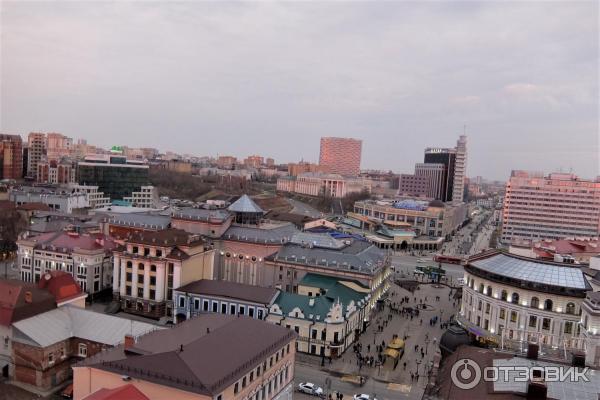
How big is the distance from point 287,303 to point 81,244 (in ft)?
96.7

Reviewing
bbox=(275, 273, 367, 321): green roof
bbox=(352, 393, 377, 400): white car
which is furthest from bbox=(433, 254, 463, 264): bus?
bbox=(352, 393, 377, 400): white car

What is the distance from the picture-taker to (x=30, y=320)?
134 feet

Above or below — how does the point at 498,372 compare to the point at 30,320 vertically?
above

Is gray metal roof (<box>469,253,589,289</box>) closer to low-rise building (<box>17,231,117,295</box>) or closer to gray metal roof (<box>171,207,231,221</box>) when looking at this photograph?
gray metal roof (<box>171,207,231,221</box>)

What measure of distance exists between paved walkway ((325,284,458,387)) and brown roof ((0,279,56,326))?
86.9ft

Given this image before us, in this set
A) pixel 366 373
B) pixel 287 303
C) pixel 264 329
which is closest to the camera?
pixel 264 329

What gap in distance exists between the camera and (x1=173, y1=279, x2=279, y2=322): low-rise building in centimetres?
5138

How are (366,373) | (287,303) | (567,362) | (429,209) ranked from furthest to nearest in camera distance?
(429,209) < (287,303) < (366,373) < (567,362)

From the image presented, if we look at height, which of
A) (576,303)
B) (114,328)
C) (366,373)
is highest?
(576,303)

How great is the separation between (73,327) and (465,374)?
3261 centimetres

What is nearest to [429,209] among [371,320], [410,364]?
[371,320]

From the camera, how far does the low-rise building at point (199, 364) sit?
28.7m

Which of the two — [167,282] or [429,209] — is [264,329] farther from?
[429,209]

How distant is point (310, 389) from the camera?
4069 centimetres
